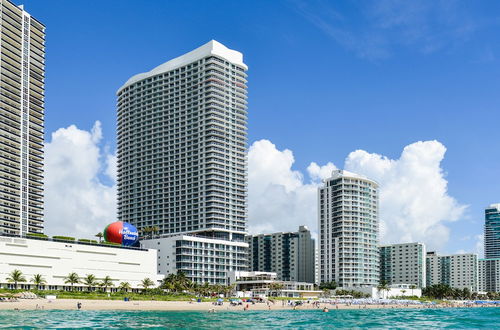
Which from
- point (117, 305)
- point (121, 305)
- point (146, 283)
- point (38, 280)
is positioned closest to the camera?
point (117, 305)

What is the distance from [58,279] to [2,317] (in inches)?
2868

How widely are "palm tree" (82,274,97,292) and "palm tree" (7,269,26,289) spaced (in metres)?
19.0

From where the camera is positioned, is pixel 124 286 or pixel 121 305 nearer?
pixel 121 305

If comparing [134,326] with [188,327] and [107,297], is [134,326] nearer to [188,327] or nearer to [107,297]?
[188,327]

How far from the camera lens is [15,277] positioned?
164m

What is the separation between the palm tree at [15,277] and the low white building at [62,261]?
133 centimetres

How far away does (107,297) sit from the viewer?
17025 centimetres

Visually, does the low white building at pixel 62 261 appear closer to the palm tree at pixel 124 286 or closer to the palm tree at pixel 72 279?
the palm tree at pixel 72 279

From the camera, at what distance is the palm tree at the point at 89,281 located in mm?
181250

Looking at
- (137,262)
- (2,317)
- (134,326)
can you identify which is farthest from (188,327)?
(137,262)

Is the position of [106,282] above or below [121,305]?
above

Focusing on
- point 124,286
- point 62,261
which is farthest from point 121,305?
point 62,261

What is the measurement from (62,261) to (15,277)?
1769 cm

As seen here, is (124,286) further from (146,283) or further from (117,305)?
(117,305)
